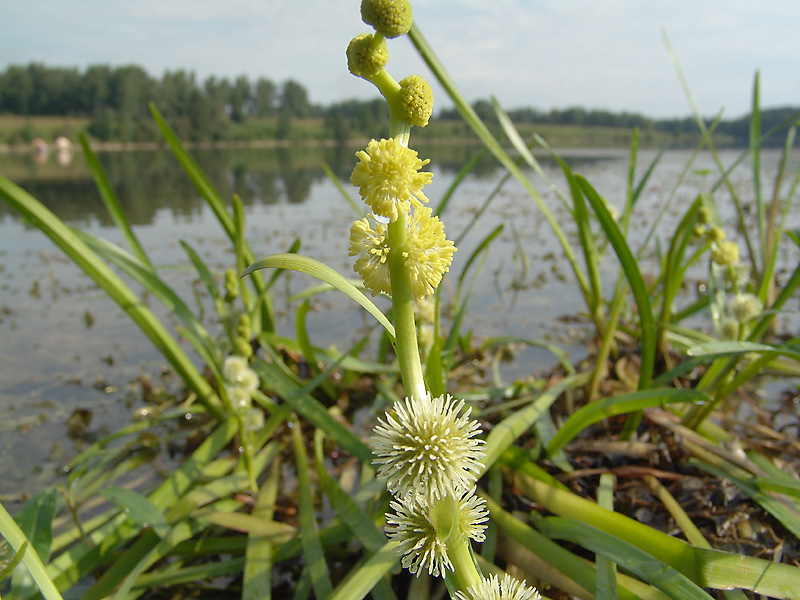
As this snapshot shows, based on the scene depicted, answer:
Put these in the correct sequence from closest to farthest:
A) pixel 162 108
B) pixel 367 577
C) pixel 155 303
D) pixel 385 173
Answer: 1. pixel 385 173
2. pixel 367 577
3. pixel 155 303
4. pixel 162 108

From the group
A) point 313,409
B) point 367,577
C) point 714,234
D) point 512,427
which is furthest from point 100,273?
point 714,234

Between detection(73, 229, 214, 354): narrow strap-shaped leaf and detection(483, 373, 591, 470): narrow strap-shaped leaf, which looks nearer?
detection(483, 373, 591, 470): narrow strap-shaped leaf

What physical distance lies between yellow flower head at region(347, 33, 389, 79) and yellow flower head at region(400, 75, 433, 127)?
0.12ft

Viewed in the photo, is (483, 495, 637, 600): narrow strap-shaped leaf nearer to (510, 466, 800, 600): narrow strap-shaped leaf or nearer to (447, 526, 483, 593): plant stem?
(510, 466, 800, 600): narrow strap-shaped leaf

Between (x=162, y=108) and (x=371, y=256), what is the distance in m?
60.3

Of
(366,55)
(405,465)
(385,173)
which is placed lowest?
(405,465)

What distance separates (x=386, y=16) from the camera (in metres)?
0.55

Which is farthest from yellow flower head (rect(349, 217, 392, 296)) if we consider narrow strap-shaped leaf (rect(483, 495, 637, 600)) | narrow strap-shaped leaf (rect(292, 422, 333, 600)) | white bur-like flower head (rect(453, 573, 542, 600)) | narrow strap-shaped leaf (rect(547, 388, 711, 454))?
narrow strap-shaped leaf (rect(547, 388, 711, 454))

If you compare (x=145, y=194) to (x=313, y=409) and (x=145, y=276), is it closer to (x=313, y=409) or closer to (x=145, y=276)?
(x=145, y=276)

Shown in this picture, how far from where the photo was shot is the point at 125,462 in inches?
82.6

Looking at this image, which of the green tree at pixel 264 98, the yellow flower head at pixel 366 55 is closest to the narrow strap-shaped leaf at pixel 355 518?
the yellow flower head at pixel 366 55

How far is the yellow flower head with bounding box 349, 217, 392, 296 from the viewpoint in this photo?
1.98ft

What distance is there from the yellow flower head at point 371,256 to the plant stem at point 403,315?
0.01m

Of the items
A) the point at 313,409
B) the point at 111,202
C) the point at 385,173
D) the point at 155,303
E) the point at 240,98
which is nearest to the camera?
the point at 385,173
